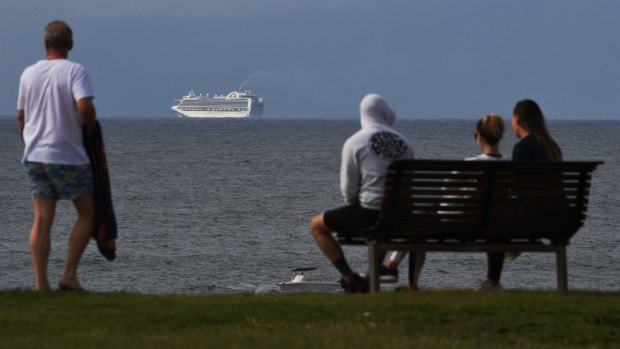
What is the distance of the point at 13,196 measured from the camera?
68562 mm

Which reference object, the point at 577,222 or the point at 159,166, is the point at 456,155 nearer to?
A: the point at 159,166

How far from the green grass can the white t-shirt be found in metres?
0.91

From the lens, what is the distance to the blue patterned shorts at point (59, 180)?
8.51 metres

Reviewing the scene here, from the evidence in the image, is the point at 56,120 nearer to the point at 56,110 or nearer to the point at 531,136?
the point at 56,110

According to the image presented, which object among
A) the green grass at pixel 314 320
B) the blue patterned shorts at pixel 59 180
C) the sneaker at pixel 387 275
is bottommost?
the sneaker at pixel 387 275

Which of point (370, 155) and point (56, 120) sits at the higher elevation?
point (56, 120)

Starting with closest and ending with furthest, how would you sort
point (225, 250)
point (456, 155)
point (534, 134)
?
point (534, 134), point (225, 250), point (456, 155)

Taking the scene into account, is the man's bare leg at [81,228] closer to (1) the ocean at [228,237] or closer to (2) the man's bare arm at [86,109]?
(2) the man's bare arm at [86,109]

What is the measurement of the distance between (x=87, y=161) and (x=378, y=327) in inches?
95.4

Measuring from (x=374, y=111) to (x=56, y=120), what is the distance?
2068mm

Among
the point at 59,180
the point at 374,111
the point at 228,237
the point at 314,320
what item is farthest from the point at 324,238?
the point at 228,237

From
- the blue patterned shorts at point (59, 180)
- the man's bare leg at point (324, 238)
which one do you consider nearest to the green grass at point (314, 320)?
the man's bare leg at point (324, 238)

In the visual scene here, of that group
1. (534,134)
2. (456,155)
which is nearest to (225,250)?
(534,134)

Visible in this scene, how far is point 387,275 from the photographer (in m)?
8.98
